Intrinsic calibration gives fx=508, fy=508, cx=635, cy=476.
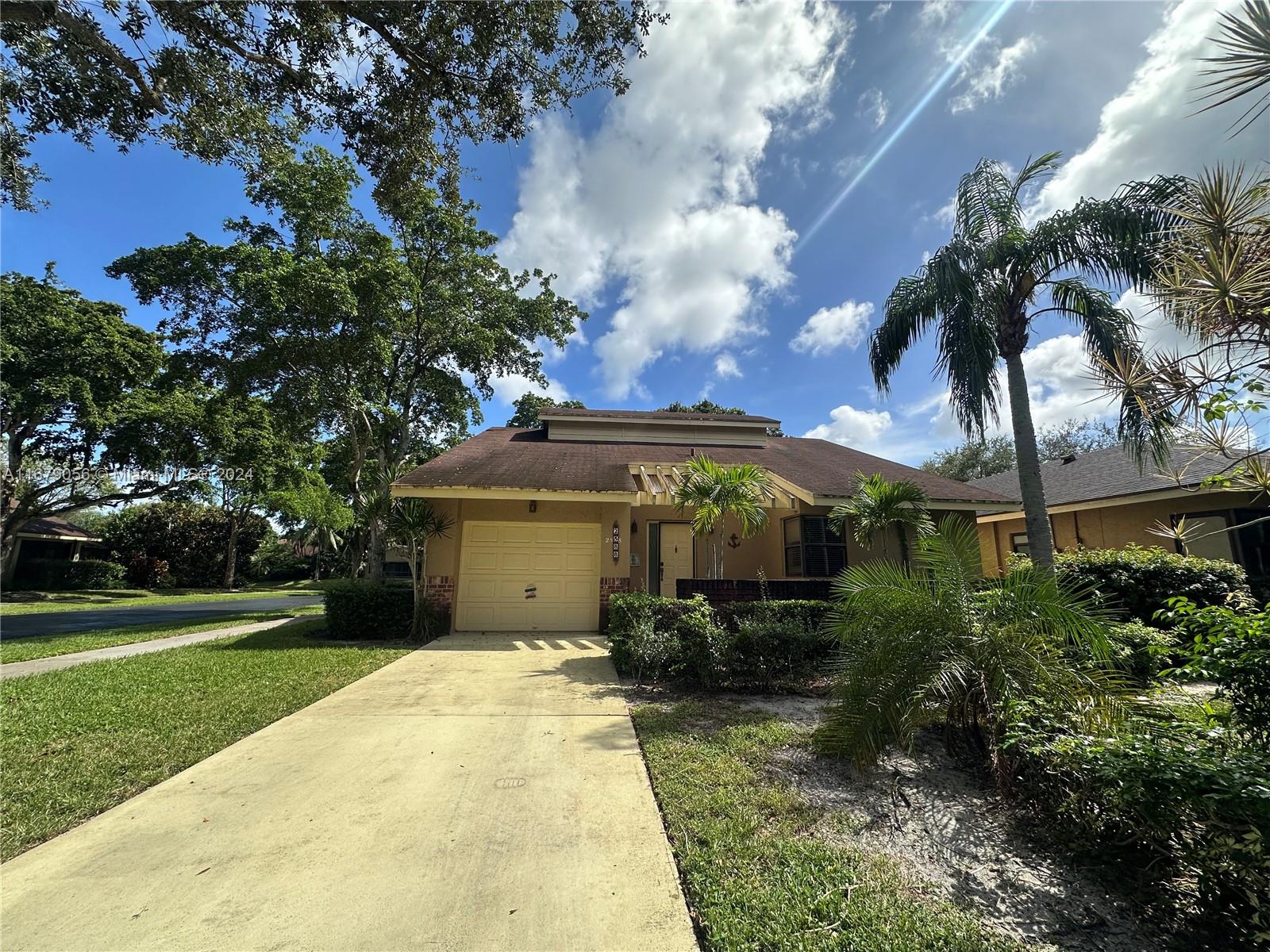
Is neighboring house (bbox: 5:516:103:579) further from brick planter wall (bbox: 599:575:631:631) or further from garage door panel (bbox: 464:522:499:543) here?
brick planter wall (bbox: 599:575:631:631)

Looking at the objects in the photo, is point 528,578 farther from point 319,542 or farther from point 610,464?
point 319,542

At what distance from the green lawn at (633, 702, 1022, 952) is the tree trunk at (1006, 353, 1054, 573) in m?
7.56

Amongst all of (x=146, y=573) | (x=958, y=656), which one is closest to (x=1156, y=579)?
(x=958, y=656)

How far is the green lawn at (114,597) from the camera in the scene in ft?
61.0

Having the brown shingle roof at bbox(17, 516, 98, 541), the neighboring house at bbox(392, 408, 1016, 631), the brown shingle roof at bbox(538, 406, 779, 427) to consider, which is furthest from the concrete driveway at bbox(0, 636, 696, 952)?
the brown shingle roof at bbox(17, 516, 98, 541)

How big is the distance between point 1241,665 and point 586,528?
30.5ft

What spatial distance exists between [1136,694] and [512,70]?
9441mm

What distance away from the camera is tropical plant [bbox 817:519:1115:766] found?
143 inches

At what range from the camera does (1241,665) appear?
10.1 ft

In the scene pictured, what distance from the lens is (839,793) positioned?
367 cm

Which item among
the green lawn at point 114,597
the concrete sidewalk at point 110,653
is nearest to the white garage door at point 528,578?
the concrete sidewalk at point 110,653

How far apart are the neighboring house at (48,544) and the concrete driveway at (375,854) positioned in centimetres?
3468

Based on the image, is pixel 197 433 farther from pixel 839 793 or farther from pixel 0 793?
pixel 839 793

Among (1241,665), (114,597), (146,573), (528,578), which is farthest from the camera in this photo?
(146,573)
